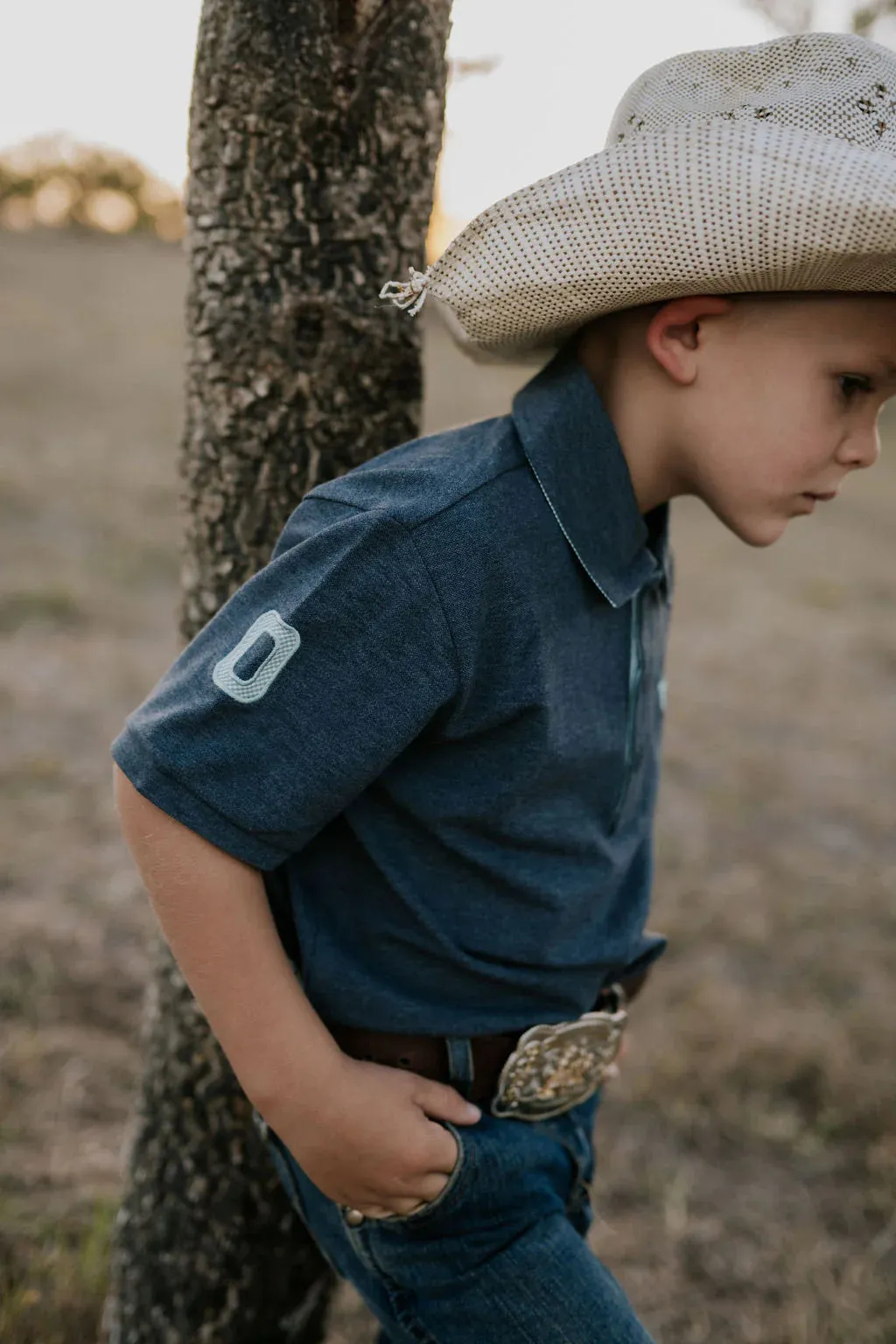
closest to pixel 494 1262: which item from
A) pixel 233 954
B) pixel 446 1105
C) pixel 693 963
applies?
pixel 446 1105

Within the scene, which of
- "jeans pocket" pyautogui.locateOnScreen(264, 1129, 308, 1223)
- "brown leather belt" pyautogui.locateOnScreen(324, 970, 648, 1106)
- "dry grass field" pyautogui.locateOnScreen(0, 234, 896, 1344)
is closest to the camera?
"brown leather belt" pyautogui.locateOnScreen(324, 970, 648, 1106)

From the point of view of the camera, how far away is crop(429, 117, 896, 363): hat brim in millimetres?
1138

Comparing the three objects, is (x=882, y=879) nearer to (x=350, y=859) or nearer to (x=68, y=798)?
(x=68, y=798)

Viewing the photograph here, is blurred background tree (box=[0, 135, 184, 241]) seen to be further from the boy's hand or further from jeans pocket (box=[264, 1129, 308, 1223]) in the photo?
the boy's hand

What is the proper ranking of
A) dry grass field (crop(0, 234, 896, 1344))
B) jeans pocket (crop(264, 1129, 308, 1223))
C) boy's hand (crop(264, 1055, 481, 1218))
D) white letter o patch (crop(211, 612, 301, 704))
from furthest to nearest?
dry grass field (crop(0, 234, 896, 1344)), jeans pocket (crop(264, 1129, 308, 1223)), boy's hand (crop(264, 1055, 481, 1218)), white letter o patch (crop(211, 612, 301, 704))

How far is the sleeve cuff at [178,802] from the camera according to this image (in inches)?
45.0

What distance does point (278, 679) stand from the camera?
113 cm

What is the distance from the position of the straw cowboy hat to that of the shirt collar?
0.08 m

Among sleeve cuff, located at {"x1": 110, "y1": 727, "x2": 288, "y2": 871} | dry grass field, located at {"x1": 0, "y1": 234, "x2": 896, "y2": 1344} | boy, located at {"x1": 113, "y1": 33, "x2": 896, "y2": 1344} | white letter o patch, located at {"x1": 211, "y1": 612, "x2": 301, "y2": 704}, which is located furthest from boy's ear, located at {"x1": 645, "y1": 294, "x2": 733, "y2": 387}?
dry grass field, located at {"x1": 0, "y1": 234, "x2": 896, "y2": 1344}

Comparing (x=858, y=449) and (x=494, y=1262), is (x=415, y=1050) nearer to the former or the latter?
(x=494, y=1262)

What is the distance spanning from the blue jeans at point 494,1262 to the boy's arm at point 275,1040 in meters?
0.06

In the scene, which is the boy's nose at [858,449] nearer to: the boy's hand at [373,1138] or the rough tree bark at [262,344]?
the rough tree bark at [262,344]

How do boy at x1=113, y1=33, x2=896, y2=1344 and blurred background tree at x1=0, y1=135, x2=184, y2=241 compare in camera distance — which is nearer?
boy at x1=113, y1=33, x2=896, y2=1344

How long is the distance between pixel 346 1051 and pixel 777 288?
0.97 m
